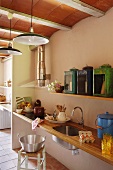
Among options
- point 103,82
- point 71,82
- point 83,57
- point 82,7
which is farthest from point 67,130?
point 82,7

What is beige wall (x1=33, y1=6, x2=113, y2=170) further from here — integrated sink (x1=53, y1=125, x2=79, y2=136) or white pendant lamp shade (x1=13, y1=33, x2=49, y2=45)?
white pendant lamp shade (x1=13, y1=33, x2=49, y2=45)

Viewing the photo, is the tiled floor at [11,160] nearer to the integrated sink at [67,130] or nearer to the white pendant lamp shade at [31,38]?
the integrated sink at [67,130]

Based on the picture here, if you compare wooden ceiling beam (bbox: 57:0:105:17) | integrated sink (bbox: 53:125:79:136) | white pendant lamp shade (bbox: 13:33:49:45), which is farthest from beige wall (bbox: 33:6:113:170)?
white pendant lamp shade (bbox: 13:33:49:45)

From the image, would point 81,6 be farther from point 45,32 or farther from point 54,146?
point 54,146

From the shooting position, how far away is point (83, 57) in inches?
88.8

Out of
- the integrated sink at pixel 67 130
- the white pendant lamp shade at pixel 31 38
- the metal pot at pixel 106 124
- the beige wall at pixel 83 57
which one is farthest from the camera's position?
the integrated sink at pixel 67 130

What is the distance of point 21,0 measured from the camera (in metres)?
1.79

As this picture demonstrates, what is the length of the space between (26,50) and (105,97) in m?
2.49

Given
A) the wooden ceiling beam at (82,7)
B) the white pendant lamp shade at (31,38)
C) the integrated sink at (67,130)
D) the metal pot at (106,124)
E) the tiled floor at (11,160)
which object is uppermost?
the wooden ceiling beam at (82,7)

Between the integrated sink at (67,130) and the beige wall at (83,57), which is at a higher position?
the beige wall at (83,57)

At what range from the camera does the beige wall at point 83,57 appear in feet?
6.28

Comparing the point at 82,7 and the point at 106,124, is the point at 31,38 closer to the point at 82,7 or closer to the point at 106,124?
the point at 82,7

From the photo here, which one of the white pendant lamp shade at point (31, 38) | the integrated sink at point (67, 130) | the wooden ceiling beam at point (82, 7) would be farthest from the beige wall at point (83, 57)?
the white pendant lamp shade at point (31, 38)

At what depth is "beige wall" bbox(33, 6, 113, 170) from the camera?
1914 mm
